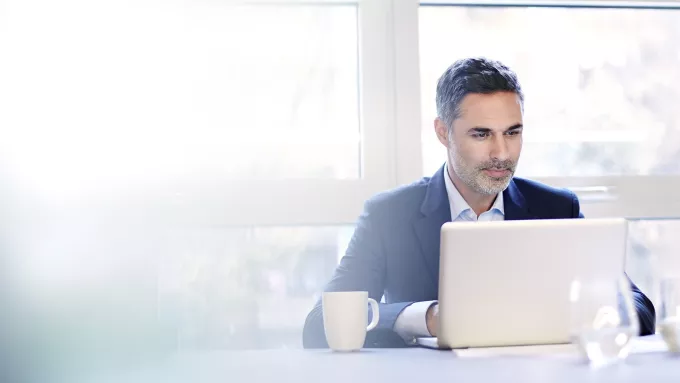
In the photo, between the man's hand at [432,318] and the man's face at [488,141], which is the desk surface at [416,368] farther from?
the man's face at [488,141]

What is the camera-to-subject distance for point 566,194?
8.05 ft

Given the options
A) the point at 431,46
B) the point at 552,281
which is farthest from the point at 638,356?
the point at 431,46

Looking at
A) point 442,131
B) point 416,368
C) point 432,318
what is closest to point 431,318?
point 432,318

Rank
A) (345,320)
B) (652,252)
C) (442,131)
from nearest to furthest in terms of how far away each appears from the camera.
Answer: (345,320), (442,131), (652,252)

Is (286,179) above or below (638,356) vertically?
above

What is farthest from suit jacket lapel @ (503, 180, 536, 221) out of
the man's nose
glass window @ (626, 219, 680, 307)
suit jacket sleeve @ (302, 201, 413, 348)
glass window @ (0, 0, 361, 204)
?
glass window @ (626, 219, 680, 307)

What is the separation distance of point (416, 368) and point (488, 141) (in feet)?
4.59

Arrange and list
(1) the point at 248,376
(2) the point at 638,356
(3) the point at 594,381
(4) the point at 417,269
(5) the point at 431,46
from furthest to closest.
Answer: (5) the point at 431,46 → (4) the point at 417,269 → (2) the point at 638,356 → (1) the point at 248,376 → (3) the point at 594,381

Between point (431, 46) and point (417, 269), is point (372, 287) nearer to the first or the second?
point (417, 269)

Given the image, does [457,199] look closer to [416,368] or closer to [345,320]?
[345,320]

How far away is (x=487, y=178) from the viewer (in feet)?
7.74

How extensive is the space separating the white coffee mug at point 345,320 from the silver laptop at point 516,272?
197 mm

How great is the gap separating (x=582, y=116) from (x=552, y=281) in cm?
199

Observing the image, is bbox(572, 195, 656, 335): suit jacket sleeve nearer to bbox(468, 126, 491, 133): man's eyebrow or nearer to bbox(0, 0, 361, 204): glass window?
bbox(468, 126, 491, 133): man's eyebrow
